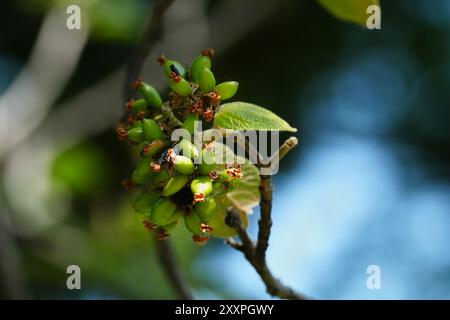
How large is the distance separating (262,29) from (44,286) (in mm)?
2710

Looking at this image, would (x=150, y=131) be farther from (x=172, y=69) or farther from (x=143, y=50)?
(x=143, y=50)

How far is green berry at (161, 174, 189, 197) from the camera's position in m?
1.77

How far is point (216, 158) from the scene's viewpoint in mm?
1897

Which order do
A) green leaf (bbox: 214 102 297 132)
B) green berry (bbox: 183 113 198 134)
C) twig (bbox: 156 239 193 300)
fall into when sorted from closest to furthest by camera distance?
green leaf (bbox: 214 102 297 132), green berry (bbox: 183 113 198 134), twig (bbox: 156 239 193 300)

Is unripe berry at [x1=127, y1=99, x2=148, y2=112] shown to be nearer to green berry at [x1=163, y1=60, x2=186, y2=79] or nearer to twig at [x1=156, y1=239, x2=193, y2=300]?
green berry at [x1=163, y1=60, x2=186, y2=79]

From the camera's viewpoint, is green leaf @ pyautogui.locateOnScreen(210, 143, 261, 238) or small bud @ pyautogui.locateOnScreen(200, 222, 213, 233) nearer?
small bud @ pyautogui.locateOnScreen(200, 222, 213, 233)

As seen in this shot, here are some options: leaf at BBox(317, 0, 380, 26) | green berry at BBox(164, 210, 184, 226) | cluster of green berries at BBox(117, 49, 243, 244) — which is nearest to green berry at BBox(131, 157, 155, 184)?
cluster of green berries at BBox(117, 49, 243, 244)

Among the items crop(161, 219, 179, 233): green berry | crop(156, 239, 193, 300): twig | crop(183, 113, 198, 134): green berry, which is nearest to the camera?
crop(183, 113, 198, 134): green berry

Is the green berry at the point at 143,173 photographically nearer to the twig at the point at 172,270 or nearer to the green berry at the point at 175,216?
the green berry at the point at 175,216

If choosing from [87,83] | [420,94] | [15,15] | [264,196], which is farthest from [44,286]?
[420,94]

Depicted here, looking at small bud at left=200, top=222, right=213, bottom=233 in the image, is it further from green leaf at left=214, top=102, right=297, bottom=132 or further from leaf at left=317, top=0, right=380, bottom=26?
leaf at left=317, top=0, right=380, bottom=26

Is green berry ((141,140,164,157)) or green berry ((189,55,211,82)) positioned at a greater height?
green berry ((189,55,211,82))

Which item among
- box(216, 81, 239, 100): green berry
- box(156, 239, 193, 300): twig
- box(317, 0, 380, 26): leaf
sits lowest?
box(156, 239, 193, 300): twig

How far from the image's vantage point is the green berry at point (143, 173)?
1.83 m
